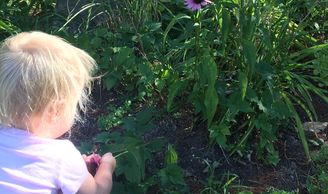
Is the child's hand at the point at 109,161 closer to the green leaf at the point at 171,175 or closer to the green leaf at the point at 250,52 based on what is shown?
the green leaf at the point at 171,175

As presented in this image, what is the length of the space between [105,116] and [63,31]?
0.57m

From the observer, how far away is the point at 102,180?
229 centimetres

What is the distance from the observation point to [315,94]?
3.32 meters

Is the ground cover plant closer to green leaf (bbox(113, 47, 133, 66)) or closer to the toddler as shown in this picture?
green leaf (bbox(113, 47, 133, 66))

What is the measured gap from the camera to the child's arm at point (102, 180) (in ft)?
7.13

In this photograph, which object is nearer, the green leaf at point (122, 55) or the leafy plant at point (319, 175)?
the leafy plant at point (319, 175)

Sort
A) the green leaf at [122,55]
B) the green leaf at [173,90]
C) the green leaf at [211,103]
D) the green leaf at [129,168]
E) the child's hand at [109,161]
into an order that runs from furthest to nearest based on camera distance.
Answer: the green leaf at [122,55]
the green leaf at [173,90]
the green leaf at [211,103]
the green leaf at [129,168]
the child's hand at [109,161]

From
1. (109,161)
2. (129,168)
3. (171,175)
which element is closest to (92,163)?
(109,161)

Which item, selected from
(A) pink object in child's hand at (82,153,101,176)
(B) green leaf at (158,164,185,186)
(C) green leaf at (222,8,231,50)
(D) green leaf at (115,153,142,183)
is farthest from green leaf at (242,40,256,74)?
(A) pink object in child's hand at (82,153,101,176)

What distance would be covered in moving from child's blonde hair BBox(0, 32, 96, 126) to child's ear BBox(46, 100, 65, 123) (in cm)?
1

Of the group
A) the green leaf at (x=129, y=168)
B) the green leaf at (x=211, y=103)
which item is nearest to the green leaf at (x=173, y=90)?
the green leaf at (x=211, y=103)

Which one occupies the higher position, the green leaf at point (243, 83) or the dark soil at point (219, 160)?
the green leaf at point (243, 83)

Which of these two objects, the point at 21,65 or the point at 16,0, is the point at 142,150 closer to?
the point at 21,65

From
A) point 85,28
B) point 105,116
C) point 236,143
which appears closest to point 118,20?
point 85,28
